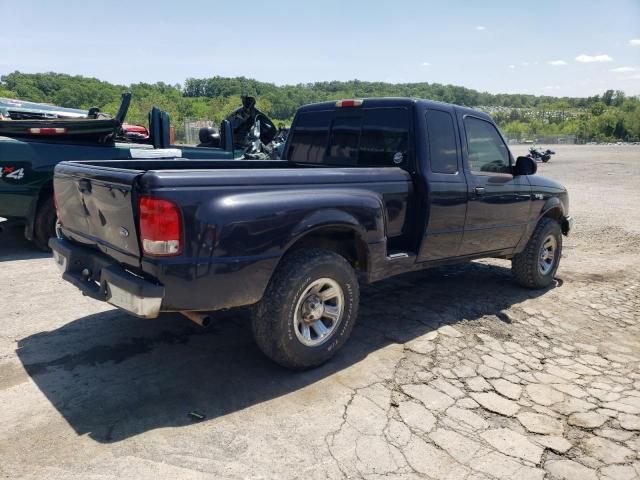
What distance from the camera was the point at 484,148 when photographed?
4.93 meters

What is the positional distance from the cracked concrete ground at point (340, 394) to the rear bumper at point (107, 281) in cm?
59

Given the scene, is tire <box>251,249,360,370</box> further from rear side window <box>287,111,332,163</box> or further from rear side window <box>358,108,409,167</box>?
rear side window <box>287,111,332,163</box>

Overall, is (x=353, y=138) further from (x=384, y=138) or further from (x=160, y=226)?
(x=160, y=226)

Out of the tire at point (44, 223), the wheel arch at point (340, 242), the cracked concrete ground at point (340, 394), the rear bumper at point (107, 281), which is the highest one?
the wheel arch at point (340, 242)

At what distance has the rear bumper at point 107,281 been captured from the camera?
2795 mm

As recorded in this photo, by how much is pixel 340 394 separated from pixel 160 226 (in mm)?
1545

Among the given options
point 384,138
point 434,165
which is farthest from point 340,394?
point 384,138

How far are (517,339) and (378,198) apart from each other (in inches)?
70.3

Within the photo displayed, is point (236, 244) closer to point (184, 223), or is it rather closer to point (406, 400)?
point (184, 223)

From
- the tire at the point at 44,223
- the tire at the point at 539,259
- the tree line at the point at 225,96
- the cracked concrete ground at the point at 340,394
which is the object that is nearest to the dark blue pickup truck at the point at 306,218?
the tire at the point at 539,259

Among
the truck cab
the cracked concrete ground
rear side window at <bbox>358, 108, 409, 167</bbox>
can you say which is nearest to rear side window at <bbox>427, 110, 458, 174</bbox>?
the truck cab

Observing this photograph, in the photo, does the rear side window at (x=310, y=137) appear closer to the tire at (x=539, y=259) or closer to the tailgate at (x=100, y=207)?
the tailgate at (x=100, y=207)

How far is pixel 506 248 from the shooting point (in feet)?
17.1

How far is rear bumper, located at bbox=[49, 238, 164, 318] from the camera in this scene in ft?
9.17
